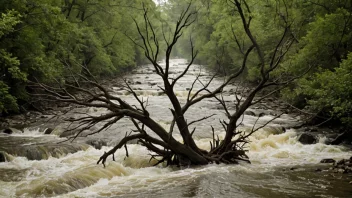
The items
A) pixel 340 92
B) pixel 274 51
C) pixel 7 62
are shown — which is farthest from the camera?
pixel 7 62

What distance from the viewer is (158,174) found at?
9539mm

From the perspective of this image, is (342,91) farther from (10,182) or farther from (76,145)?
(10,182)

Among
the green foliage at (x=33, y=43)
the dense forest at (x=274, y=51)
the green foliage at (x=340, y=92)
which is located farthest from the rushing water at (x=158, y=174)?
the green foliage at (x=33, y=43)

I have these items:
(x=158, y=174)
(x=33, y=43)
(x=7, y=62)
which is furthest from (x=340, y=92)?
(x=33, y=43)

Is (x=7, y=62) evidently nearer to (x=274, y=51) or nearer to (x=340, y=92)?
(x=274, y=51)

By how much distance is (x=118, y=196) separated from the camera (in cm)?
784

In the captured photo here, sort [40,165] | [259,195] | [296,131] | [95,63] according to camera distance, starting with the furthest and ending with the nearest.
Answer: [95,63] → [296,131] → [40,165] → [259,195]

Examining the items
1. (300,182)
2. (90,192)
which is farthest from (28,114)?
(300,182)

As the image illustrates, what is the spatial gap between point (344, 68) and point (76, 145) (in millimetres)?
10372

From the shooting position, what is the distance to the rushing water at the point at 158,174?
805cm

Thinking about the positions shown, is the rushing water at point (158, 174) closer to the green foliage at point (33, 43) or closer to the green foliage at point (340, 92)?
the green foliage at point (340, 92)

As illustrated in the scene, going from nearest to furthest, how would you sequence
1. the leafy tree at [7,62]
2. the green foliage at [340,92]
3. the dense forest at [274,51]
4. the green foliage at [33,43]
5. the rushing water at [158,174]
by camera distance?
1. the rushing water at [158,174]
2. the green foliage at [340,92]
3. the leafy tree at [7,62]
4. the dense forest at [274,51]
5. the green foliage at [33,43]

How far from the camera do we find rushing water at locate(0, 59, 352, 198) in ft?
26.4

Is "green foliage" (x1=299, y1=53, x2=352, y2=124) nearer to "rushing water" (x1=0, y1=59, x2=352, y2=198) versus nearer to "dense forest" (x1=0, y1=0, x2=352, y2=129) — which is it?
"dense forest" (x1=0, y1=0, x2=352, y2=129)
